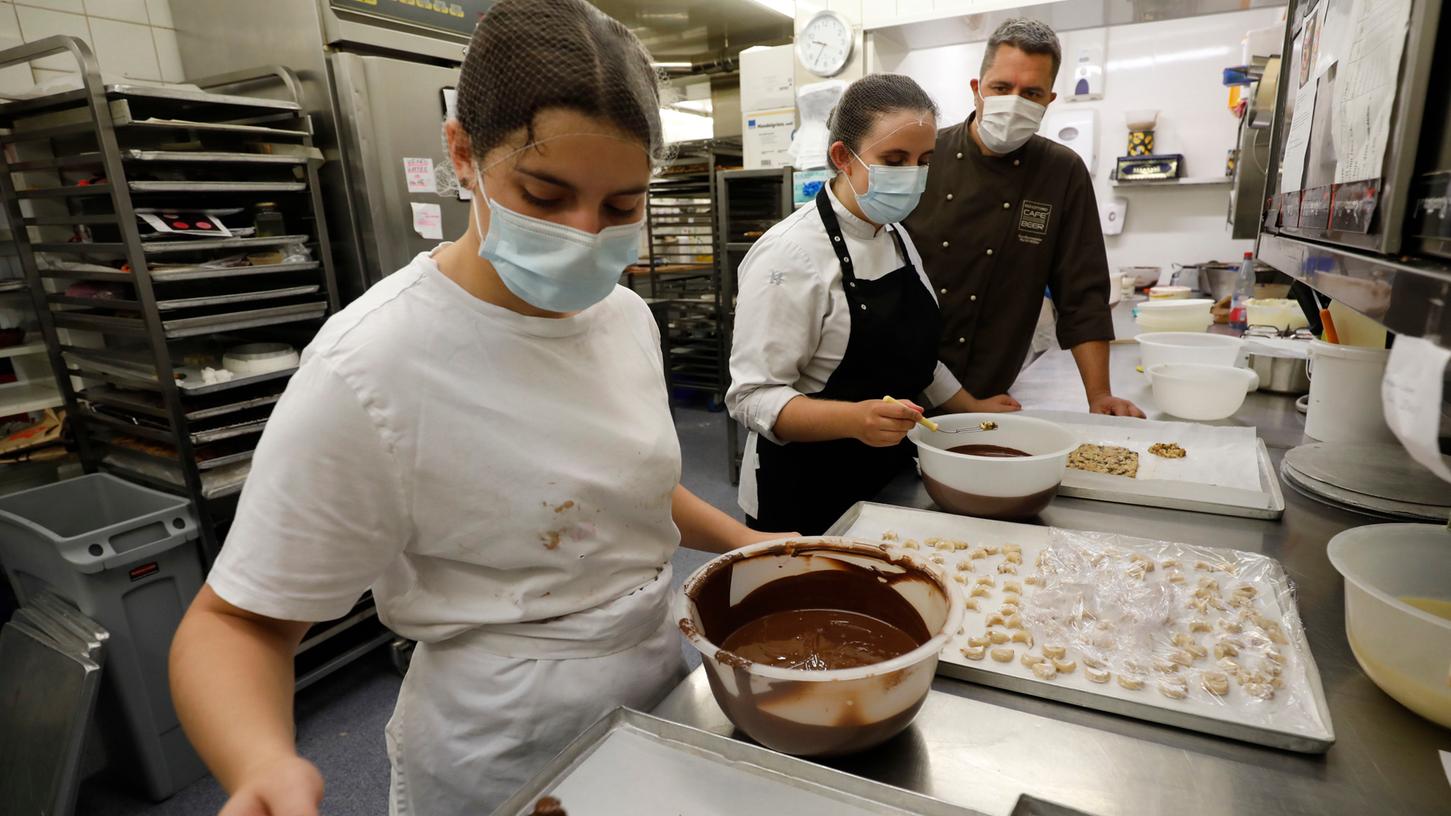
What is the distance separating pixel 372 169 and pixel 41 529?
4.50ft

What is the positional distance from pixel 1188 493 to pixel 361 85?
257 cm

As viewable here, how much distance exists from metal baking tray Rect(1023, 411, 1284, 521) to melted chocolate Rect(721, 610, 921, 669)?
76cm

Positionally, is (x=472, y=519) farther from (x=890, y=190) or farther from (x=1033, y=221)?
(x=1033, y=221)

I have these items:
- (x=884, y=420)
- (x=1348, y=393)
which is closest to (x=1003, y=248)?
(x=1348, y=393)

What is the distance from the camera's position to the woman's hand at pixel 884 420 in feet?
4.32

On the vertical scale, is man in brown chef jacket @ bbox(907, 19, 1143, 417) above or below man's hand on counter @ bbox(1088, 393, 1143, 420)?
above

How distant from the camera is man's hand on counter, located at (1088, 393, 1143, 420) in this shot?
1.96 m

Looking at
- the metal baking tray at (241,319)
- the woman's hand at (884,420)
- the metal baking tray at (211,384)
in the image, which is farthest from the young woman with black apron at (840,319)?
the metal baking tray at (241,319)

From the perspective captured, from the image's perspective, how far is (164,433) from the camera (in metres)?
2.15

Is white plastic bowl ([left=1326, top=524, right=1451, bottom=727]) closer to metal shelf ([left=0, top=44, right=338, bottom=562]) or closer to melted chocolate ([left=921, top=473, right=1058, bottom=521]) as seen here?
melted chocolate ([left=921, top=473, right=1058, bottom=521])

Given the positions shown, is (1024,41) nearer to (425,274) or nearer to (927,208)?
(927,208)

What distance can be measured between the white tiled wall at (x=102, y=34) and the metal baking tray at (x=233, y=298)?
2.93ft

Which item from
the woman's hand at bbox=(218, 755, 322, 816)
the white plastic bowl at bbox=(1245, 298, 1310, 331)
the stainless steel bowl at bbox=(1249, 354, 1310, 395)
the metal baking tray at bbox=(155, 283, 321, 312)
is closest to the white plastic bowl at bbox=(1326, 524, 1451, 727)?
the woman's hand at bbox=(218, 755, 322, 816)

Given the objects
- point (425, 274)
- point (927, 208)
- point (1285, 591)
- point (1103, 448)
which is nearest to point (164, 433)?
point (425, 274)
